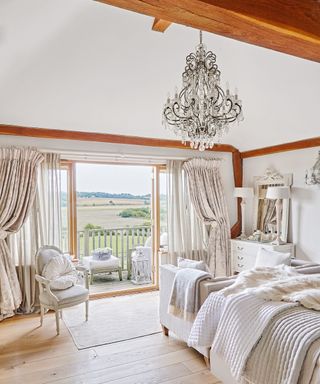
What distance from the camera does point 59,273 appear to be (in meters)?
3.88

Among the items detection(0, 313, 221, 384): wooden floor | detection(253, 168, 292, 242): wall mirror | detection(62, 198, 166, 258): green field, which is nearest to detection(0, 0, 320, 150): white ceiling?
detection(253, 168, 292, 242): wall mirror

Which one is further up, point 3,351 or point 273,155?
point 273,155

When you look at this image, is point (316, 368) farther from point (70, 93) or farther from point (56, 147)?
point (56, 147)

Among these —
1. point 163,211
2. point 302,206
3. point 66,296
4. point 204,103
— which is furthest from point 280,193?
point 66,296

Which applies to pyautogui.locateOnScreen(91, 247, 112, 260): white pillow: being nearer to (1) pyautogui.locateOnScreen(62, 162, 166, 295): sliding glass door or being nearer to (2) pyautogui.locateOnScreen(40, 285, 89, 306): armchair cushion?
(1) pyautogui.locateOnScreen(62, 162, 166, 295): sliding glass door

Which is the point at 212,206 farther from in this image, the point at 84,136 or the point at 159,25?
the point at 159,25

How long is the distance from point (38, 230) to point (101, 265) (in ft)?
4.79

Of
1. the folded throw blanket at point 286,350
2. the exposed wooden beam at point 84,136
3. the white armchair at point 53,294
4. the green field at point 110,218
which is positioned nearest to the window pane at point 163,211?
the green field at point 110,218

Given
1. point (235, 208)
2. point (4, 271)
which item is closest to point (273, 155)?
point (235, 208)

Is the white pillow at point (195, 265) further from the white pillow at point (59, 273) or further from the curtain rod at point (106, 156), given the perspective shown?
the curtain rod at point (106, 156)

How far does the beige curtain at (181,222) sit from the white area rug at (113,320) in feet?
2.92

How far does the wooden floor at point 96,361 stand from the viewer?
263 centimetres

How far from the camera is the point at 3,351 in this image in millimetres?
3137

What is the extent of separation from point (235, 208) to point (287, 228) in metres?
1.11
